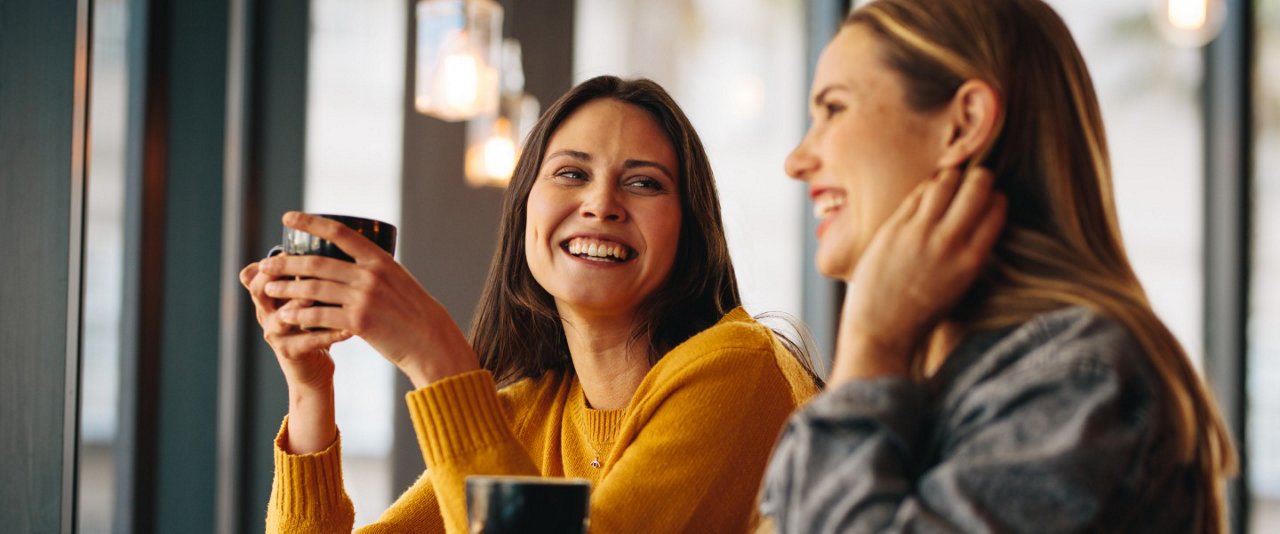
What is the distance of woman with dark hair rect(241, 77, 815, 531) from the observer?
1.20 metres

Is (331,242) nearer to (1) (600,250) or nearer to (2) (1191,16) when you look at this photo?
(1) (600,250)

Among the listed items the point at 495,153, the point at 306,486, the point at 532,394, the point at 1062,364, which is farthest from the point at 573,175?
the point at 495,153

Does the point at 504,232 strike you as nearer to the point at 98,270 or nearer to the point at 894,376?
the point at 894,376

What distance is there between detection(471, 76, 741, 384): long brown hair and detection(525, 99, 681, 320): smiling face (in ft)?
0.09

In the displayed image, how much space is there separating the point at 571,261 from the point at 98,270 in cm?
183

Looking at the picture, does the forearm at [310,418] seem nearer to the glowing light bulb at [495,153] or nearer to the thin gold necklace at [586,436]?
the thin gold necklace at [586,436]

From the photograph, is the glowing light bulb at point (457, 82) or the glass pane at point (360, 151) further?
the glass pane at point (360, 151)

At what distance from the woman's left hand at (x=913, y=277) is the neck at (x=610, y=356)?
0.74 meters

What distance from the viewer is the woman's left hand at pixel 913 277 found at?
854 mm

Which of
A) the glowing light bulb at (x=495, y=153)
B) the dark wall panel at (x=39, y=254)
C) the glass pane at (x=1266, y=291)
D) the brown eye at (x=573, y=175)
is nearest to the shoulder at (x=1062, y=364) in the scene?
the brown eye at (x=573, y=175)

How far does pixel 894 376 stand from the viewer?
2.72 ft

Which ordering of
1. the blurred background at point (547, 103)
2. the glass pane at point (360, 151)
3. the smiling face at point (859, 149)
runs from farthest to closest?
the glass pane at point (360, 151), the blurred background at point (547, 103), the smiling face at point (859, 149)

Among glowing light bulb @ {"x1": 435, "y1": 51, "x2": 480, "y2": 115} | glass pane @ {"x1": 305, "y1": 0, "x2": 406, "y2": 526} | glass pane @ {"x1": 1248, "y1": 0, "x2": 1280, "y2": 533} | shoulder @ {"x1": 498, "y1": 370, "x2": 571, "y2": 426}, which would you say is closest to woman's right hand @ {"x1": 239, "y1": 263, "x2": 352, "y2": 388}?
shoulder @ {"x1": 498, "y1": 370, "x2": 571, "y2": 426}

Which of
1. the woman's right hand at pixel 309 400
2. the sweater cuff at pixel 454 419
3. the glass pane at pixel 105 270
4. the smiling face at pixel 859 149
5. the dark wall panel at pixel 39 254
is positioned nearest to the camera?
the smiling face at pixel 859 149
